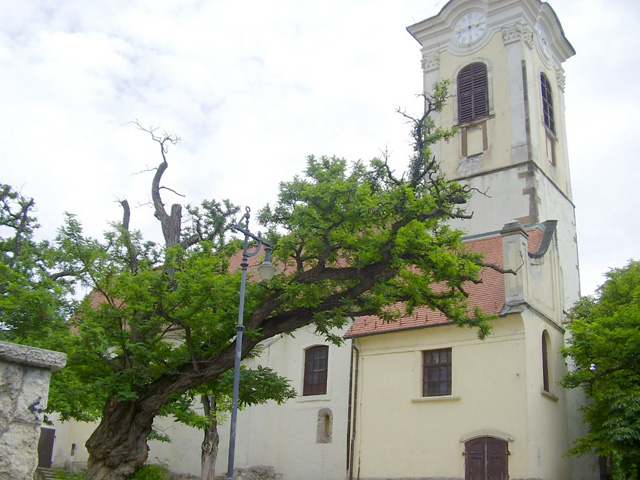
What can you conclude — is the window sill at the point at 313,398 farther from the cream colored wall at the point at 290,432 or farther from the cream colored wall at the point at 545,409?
the cream colored wall at the point at 545,409

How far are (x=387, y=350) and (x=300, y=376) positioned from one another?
437 centimetres

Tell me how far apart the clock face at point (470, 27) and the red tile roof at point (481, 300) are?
11.2 metres

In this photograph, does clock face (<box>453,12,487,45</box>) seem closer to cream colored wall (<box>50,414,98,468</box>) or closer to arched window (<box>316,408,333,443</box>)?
arched window (<box>316,408,333,443</box>)

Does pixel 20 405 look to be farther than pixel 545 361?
No

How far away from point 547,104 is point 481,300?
13.7 meters

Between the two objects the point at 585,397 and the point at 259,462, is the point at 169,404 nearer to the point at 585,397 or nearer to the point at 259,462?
the point at 259,462

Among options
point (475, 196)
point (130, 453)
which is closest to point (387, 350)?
point (475, 196)

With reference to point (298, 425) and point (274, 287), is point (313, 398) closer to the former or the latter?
point (298, 425)

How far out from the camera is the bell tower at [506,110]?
29.2m

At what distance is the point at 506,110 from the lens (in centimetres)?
3070

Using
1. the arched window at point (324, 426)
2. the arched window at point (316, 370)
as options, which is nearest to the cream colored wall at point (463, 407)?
the arched window at point (324, 426)

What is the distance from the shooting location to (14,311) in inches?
680

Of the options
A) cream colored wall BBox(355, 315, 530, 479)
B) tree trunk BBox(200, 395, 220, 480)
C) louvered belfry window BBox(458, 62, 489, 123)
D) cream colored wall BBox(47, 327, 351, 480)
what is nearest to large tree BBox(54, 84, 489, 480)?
cream colored wall BBox(355, 315, 530, 479)

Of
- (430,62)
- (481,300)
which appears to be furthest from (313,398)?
(430,62)
